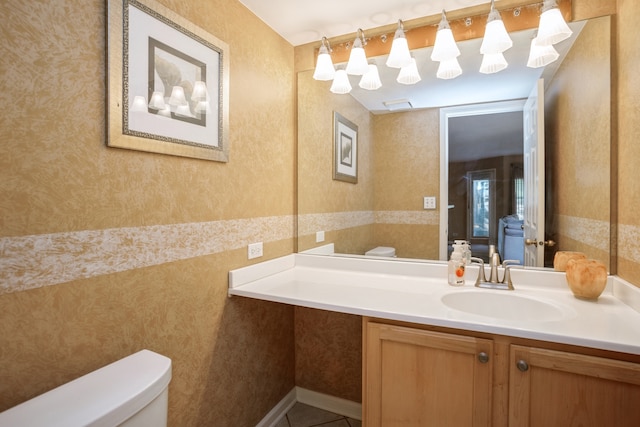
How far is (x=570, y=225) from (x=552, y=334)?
2.52ft

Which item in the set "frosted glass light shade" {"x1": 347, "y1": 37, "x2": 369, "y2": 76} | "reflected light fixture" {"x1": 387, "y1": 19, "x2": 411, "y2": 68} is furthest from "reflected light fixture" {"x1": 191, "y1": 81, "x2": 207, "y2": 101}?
"reflected light fixture" {"x1": 387, "y1": 19, "x2": 411, "y2": 68}

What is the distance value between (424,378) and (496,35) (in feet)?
5.03

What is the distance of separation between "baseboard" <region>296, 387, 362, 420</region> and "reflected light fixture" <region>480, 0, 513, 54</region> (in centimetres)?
207

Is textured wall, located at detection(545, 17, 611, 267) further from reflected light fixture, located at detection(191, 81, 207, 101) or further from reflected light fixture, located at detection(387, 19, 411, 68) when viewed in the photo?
reflected light fixture, located at detection(191, 81, 207, 101)

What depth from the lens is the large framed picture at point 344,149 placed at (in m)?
2.01

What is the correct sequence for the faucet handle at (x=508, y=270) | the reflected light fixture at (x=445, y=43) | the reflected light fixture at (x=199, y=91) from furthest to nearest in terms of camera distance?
the reflected light fixture at (x=445, y=43) → the faucet handle at (x=508, y=270) → the reflected light fixture at (x=199, y=91)

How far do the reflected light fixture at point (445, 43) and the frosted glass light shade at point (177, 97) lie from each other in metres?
1.23

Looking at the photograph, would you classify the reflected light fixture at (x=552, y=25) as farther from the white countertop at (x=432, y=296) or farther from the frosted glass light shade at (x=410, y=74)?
the white countertop at (x=432, y=296)

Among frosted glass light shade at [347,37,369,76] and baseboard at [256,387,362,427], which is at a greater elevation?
frosted glass light shade at [347,37,369,76]

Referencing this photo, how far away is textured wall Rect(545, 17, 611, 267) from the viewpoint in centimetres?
141

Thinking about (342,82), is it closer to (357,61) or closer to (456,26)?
(357,61)

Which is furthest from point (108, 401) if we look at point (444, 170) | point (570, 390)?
point (444, 170)

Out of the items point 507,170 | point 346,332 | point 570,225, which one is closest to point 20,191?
point 346,332

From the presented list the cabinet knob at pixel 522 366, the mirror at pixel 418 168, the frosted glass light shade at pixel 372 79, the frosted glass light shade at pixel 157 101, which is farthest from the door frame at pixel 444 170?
the frosted glass light shade at pixel 157 101
